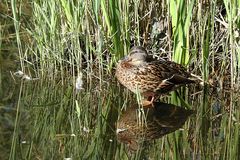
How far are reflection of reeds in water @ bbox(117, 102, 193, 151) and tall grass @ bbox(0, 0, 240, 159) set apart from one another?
0.08 meters

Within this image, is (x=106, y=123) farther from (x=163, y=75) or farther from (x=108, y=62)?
(x=108, y=62)

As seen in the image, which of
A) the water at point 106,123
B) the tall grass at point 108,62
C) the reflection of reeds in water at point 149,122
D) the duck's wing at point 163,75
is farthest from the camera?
the duck's wing at point 163,75

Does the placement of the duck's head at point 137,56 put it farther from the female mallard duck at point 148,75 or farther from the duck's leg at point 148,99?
the duck's leg at point 148,99

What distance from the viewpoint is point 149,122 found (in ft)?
15.4

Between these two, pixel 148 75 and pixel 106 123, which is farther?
pixel 148 75

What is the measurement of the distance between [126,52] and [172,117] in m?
0.93

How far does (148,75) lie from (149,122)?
1.54 feet

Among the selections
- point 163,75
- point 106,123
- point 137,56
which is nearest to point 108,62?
point 137,56

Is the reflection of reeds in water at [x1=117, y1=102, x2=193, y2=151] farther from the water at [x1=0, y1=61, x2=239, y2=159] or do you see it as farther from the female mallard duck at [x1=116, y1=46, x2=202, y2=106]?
the female mallard duck at [x1=116, y1=46, x2=202, y2=106]

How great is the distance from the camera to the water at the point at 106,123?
4.19m

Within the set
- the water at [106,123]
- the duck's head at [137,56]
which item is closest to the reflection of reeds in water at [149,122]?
the water at [106,123]

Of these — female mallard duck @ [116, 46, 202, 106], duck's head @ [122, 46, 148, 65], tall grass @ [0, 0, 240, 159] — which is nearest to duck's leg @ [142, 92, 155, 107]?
female mallard duck @ [116, 46, 202, 106]

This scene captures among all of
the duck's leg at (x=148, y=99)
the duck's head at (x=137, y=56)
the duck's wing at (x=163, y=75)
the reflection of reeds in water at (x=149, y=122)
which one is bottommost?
the reflection of reeds in water at (x=149, y=122)

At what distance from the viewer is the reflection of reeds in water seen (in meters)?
4.39
